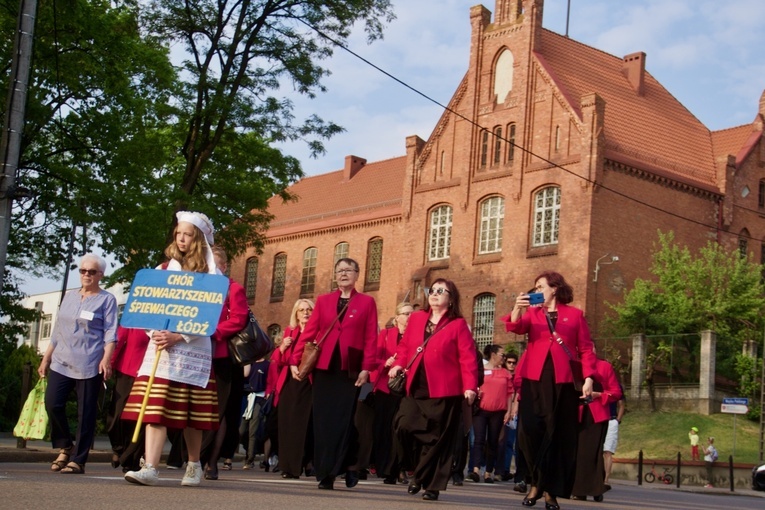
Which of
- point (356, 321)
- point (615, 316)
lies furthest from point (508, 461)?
point (615, 316)

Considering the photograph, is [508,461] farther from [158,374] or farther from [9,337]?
[9,337]

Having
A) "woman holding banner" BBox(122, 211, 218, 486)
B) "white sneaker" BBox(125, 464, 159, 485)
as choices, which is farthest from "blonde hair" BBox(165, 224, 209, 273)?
"white sneaker" BBox(125, 464, 159, 485)

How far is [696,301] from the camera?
40875 mm

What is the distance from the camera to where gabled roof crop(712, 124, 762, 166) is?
47.6 m

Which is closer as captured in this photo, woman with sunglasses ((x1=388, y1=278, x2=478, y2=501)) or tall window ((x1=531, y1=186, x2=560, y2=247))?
woman with sunglasses ((x1=388, y1=278, x2=478, y2=501))

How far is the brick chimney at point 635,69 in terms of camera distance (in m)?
50.1

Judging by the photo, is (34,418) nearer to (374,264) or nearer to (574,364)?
(574,364)

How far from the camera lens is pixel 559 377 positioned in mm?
10219

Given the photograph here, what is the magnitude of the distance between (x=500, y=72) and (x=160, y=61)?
69.7 ft

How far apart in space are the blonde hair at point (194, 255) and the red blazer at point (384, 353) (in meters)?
4.69

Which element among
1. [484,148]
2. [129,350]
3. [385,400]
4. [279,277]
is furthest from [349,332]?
[279,277]

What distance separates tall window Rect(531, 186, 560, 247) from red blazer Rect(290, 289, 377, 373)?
33.4 m

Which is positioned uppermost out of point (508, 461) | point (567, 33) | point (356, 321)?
point (567, 33)

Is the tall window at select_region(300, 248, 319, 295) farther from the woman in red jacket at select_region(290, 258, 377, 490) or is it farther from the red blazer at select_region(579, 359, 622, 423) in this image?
the woman in red jacket at select_region(290, 258, 377, 490)
